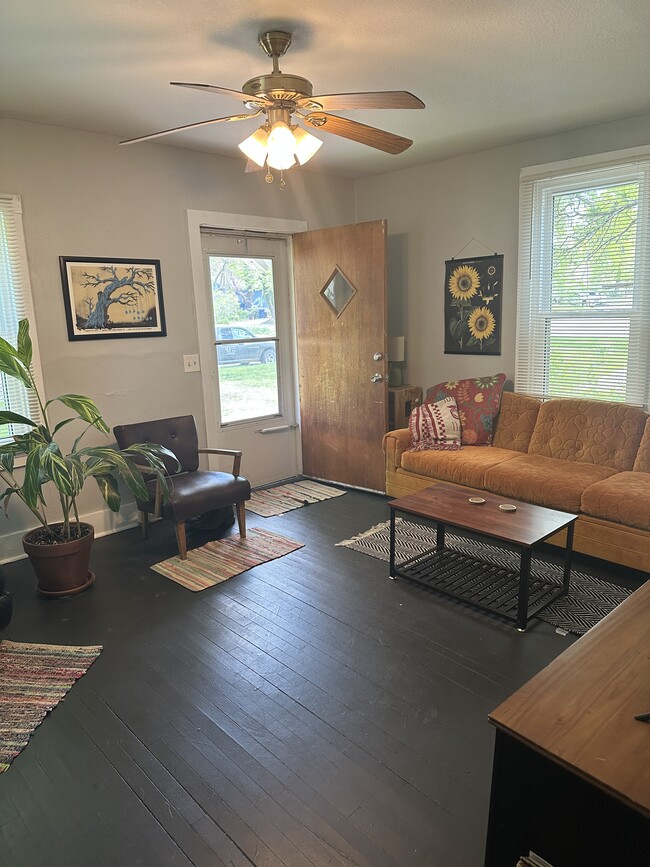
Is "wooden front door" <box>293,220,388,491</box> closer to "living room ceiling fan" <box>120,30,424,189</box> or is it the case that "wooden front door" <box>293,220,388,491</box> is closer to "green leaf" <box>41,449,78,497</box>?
"living room ceiling fan" <box>120,30,424,189</box>

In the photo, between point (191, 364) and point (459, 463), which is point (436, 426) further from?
point (191, 364)

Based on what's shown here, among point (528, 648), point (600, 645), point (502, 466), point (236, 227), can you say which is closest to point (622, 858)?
point (600, 645)

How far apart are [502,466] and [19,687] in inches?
110

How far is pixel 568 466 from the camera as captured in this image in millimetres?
3568

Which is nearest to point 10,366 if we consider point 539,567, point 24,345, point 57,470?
point 24,345

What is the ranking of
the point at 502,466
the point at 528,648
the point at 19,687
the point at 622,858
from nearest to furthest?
the point at 622,858 → the point at 19,687 → the point at 528,648 → the point at 502,466

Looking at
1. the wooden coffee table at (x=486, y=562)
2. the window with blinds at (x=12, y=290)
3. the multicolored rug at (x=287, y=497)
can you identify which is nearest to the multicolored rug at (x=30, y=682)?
the window with blinds at (x=12, y=290)

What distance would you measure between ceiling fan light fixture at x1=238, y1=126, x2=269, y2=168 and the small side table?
8.38ft

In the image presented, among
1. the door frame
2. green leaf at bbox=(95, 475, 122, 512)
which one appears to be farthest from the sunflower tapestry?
green leaf at bbox=(95, 475, 122, 512)

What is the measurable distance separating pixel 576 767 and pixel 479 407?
3273mm

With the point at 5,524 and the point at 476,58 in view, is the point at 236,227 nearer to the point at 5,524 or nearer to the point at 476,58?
the point at 476,58

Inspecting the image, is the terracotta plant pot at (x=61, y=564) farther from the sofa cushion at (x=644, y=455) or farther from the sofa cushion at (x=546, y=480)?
the sofa cushion at (x=644, y=455)

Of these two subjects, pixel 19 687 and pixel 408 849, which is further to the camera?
pixel 19 687

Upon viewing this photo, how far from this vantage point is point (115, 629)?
2.74m
